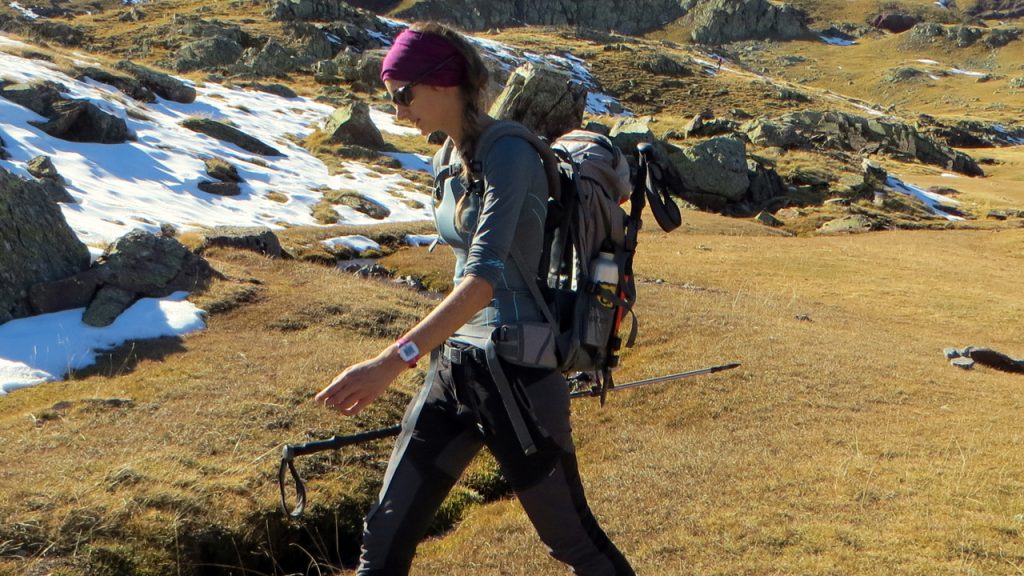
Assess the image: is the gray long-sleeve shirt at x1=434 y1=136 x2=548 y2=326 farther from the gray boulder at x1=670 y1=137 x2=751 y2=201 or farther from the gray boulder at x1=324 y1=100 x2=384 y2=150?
the gray boulder at x1=670 y1=137 x2=751 y2=201

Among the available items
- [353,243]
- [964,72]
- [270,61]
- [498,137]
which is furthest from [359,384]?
[964,72]

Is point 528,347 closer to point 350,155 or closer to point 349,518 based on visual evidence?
point 349,518

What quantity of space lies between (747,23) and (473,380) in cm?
19824

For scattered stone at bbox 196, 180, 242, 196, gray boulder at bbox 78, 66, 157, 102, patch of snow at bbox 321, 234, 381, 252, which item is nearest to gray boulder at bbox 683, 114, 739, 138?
gray boulder at bbox 78, 66, 157, 102

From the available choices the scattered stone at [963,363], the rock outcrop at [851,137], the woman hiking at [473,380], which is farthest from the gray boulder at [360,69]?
the woman hiking at [473,380]

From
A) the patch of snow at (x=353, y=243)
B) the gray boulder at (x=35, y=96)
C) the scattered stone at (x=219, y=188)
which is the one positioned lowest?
the patch of snow at (x=353, y=243)

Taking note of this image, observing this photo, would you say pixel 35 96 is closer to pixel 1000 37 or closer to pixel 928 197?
pixel 928 197

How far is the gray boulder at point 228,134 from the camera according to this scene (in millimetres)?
33969

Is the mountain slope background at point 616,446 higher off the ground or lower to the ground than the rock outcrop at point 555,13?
lower

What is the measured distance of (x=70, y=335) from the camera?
11.0 meters

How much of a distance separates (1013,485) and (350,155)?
34.0m

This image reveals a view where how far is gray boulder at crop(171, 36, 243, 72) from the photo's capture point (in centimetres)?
6638

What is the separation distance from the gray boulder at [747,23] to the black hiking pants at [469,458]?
624ft

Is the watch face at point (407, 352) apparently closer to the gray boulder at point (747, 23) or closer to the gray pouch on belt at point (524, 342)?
the gray pouch on belt at point (524, 342)
